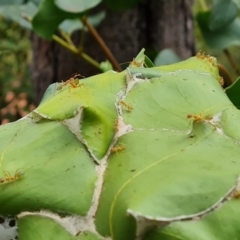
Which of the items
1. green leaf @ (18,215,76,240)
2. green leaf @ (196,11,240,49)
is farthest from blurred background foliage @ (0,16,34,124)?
green leaf @ (18,215,76,240)

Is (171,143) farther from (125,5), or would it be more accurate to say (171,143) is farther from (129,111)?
(125,5)

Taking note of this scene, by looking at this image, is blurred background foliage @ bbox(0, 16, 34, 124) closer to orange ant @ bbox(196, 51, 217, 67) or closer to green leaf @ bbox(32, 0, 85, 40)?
green leaf @ bbox(32, 0, 85, 40)

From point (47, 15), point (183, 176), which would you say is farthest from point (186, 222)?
point (47, 15)

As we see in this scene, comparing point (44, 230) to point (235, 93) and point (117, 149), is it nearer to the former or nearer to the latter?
point (117, 149)

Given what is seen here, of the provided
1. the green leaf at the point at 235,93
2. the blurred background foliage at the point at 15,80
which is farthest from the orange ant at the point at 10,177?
the blurred background foliage at the point at 15,80

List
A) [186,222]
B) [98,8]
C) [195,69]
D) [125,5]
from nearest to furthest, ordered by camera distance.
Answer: [186,222], [195,69], [125,5], [98,8]

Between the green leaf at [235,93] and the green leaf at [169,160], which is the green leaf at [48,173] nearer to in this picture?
the green leaf at [169,160]
